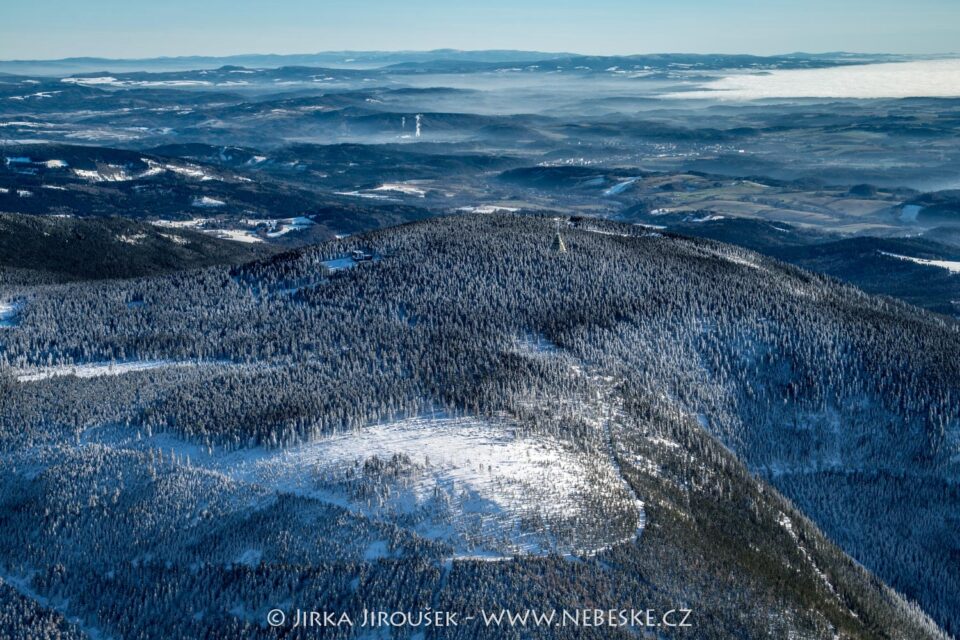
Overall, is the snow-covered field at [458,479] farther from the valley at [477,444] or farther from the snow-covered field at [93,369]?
the snow-covered field at [93,369]

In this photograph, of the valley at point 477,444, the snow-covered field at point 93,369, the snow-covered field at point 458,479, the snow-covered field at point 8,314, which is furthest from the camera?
the snow-covered field at point 8,314

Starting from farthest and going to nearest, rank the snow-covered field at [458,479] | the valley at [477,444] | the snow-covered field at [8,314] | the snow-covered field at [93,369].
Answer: the snow-covered field at [8,314]
the snow-covered field at [93,369]
the snow-covered field at [458,479]
the valley at [477,444]

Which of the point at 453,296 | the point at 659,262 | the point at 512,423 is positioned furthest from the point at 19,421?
the point at 659,262

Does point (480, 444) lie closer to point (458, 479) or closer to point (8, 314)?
point (458, 479)

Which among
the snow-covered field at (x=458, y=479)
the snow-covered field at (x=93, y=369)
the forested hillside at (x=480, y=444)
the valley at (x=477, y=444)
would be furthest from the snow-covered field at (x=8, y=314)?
the snow-covered field at (x=458, y=479)

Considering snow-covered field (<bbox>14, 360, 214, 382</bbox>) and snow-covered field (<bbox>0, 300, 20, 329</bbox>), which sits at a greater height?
snow-covered field (<bbox>0, 300, 20, 329</bbox>)

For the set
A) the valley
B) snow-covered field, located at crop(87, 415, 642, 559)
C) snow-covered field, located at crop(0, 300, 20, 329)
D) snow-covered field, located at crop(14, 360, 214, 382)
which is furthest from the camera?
snow-covered field, located at crop(0, 300, 20, 329)

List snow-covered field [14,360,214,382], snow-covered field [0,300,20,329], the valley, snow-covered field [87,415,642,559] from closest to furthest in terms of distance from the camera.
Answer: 1. the valley
2. snow-covered field [87,415,642,559]
3. snow-covered field [14,360,214,382]
4. snow-covered field [0,300,20,329]

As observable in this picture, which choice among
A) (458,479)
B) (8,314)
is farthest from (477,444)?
(8,314)

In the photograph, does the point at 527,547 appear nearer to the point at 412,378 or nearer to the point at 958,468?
the point at 412,378

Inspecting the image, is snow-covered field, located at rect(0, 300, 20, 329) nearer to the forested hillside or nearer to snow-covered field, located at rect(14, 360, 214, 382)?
the forested hillside

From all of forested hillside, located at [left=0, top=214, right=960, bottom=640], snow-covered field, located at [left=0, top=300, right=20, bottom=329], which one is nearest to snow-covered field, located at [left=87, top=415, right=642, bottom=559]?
forested hillside, located at [left=0, top=214, right=960, bottom=640]
